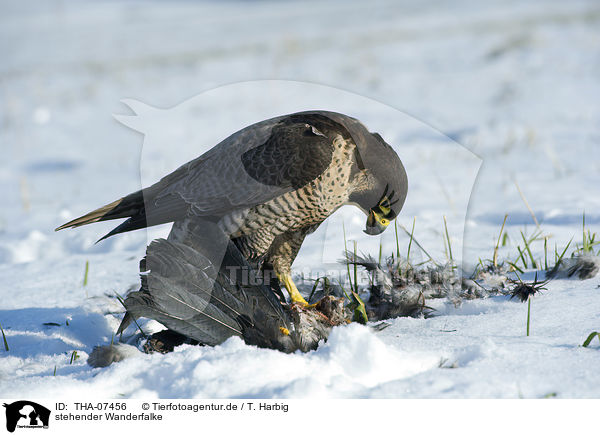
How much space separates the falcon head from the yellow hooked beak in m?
0.03

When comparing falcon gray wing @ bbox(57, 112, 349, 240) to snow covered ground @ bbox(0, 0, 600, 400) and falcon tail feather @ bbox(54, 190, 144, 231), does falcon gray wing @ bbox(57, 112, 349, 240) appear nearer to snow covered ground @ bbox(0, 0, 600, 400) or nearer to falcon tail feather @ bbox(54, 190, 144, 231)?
falcon tail feather @ bbox(54, 190, 144, 231)

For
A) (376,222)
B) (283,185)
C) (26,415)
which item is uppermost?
(283,185)

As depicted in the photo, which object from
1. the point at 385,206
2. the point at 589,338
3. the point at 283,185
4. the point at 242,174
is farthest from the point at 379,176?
the point at 589,338

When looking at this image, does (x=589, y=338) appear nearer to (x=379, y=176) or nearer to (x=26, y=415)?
(x=379, y=176)

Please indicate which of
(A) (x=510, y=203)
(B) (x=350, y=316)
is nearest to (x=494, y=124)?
(A) (x=510, y=203)

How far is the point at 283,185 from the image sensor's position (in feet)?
8.95

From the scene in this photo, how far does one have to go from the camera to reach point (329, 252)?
346 centimetres

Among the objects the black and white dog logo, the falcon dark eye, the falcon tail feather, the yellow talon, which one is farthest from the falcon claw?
the black and white dog logo

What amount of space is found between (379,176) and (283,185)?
16.4 inches

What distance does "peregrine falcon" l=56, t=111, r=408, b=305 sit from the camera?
273 cm

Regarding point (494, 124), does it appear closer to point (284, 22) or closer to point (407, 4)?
point (284, 22)

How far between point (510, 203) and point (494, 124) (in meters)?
3.49

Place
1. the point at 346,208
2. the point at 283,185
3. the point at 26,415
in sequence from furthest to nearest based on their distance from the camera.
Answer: the point at 346,208
the point at 283,185
the point at 26,415

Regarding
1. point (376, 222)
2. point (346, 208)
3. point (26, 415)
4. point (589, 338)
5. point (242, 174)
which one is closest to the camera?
point (26, 415)
